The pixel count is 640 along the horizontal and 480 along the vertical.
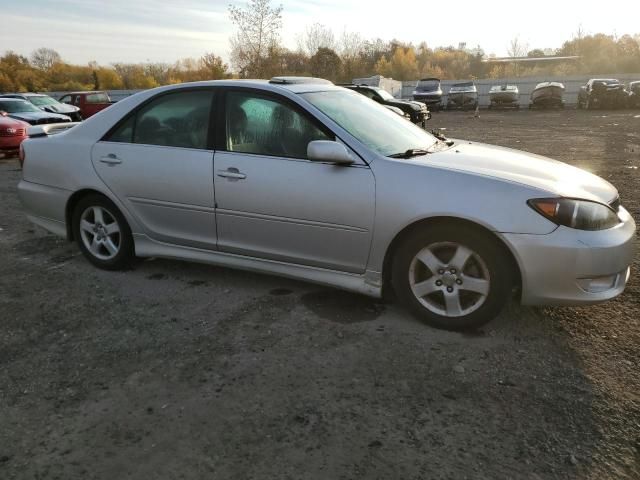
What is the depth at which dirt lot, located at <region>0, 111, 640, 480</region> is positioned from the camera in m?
2.20

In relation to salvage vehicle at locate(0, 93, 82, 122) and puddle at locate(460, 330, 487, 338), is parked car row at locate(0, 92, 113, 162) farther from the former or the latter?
puddle at locate(460, 330, 487, 338)

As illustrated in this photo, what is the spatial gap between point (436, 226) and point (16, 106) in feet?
52.2

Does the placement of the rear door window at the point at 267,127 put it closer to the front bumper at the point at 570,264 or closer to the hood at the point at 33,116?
the front bumper at the point at 570,264

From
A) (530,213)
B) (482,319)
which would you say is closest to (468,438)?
(482,319)

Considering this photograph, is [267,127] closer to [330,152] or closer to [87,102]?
[330,152]

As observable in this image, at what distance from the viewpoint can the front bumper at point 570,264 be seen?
2984 mm

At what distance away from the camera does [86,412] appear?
255 centimetres

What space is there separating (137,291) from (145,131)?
4.12 feet

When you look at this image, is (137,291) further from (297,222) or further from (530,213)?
(530,213)

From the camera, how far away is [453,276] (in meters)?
3.26

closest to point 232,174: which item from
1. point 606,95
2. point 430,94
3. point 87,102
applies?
point 87,102

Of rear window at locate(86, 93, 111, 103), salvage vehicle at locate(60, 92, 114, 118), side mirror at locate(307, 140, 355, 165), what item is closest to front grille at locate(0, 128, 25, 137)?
salvage vehicle at locate(60, 92, 114, 118)

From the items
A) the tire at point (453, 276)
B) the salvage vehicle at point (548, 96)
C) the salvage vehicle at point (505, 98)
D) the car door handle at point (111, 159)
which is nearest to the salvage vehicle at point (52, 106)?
the car door handle at point (111, 159)

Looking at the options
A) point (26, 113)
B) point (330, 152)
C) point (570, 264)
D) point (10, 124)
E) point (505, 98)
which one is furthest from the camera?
point (505, 98)
